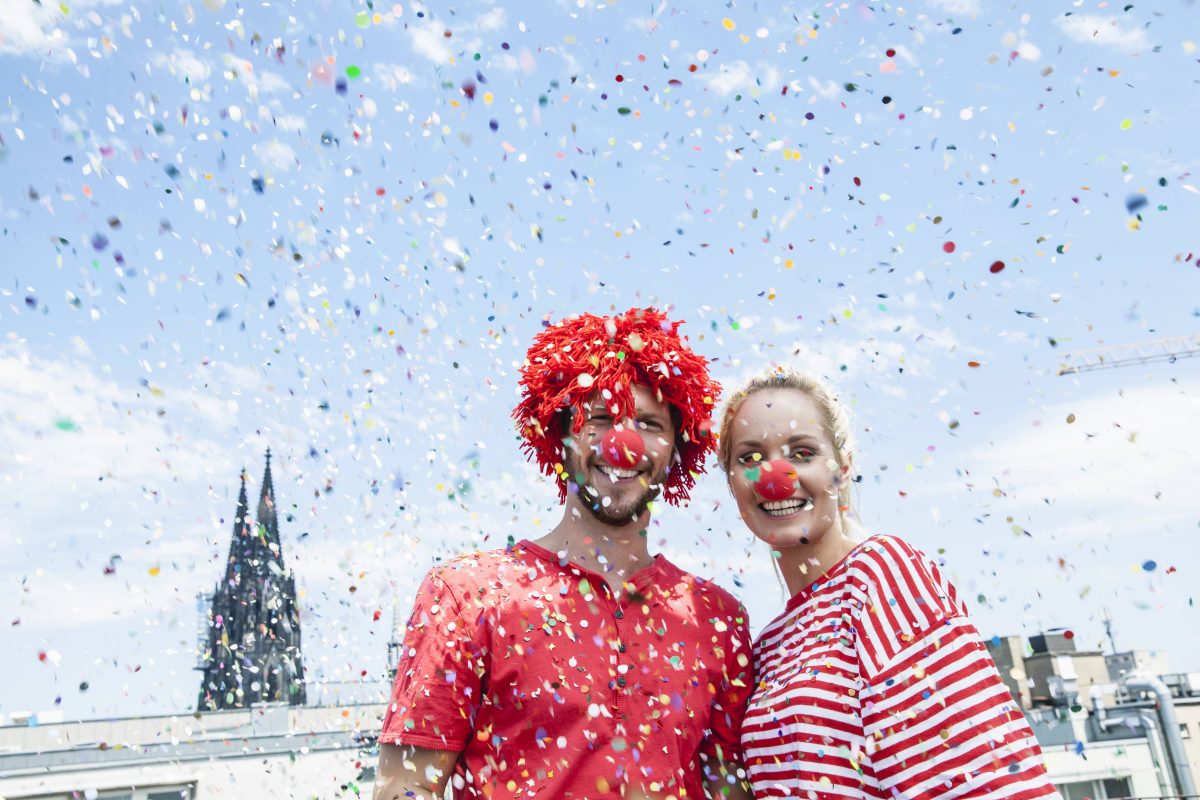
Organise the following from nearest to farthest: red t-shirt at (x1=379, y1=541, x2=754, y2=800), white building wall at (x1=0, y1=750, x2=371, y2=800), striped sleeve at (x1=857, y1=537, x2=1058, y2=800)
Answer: striped sleeve at (x1=857, y1=537, x2=1058, y2=800)
red t-shirt at (x1=379, y1=541, x2=754, y2=800)
white building wall at (x1=0, y1=750, x2=371, y2=800)

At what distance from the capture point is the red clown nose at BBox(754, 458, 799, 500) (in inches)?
120

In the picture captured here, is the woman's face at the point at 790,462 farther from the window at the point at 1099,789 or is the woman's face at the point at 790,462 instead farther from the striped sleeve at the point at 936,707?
the window at the point at 1099,789

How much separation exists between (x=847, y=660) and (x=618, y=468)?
38.7 inches

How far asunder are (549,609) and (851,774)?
105cm

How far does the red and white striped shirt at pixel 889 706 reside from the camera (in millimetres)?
2404

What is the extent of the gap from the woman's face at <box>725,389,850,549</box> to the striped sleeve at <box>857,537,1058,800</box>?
1.54 feet

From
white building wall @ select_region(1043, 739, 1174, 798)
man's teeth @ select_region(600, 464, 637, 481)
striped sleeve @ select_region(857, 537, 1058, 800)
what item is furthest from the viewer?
white building wall @ select_region(1043, 739, 1174, 798)

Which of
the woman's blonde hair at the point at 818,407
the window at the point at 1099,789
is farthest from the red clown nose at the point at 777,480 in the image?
the window at the point at 1099,789

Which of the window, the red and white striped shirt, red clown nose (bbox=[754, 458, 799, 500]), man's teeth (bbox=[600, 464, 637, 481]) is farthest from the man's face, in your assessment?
the window

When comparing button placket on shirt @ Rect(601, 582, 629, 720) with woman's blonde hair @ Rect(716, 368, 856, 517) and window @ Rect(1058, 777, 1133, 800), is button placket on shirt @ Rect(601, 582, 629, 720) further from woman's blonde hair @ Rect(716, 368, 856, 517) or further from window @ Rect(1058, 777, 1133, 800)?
window @ Rect(1058, 777, 1133, 800)

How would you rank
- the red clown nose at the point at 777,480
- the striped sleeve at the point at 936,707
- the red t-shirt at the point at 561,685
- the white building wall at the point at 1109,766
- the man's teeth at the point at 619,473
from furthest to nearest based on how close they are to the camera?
the white building wall at the point at 1109,766 < the man's teeth at the point at 619,473 < the red clown nose at the point at 777,480 < the red t-shirt at the point at 561,685 < the striped sleeve at the point at 936,707

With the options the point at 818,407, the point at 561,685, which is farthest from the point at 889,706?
the point at 818,407

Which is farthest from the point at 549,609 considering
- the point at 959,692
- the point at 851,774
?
the point at 959,692

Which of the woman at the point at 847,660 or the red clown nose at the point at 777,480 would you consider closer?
the woman at the point at 847,660
